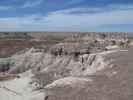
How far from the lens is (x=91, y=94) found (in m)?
10.1

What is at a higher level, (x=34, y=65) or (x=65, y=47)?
(x=65, y=47)

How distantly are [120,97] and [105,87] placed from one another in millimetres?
1787

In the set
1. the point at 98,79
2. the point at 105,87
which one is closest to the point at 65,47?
the point at 98,79

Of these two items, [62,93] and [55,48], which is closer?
[62,93]

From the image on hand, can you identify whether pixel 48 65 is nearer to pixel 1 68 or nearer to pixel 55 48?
pixel 55 48

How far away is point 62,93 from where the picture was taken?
10.7 meters

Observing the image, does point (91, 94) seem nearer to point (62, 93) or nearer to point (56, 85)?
point (62, 93)

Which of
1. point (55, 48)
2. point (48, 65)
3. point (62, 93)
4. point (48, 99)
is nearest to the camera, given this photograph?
point (48, 99)

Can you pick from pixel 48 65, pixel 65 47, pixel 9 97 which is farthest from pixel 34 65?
pixel 9 97

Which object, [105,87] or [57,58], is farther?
[57,58]

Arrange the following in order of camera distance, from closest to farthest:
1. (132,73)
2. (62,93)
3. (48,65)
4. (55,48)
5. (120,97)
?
(120,97) < (62,93) < (132,73) < (48,65) < (55,48)

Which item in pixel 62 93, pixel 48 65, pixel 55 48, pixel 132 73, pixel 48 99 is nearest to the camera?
pixel 48 99

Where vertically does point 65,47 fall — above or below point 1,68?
above

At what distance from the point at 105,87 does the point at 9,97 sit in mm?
5621
